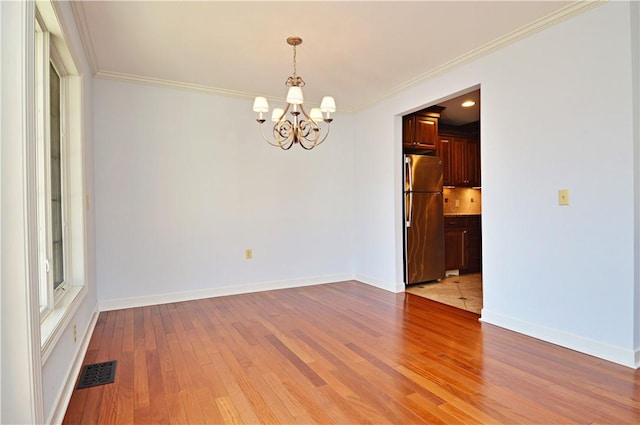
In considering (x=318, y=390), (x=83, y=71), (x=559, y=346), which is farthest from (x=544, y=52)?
(x=83, y=71)

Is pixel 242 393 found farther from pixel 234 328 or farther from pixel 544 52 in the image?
pixel 544 52

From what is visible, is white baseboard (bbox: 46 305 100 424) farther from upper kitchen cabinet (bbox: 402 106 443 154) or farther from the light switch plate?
upper kitchen cabinet (bbox: 402 106 443 154)

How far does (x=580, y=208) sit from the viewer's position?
2691mm

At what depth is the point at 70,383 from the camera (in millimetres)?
2186

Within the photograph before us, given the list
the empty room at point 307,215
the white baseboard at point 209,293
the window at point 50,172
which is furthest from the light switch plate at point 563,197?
the window at point 50,172

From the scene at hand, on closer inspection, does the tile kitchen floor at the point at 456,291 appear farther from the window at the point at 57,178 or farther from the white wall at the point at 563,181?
the window at the point at 57,178

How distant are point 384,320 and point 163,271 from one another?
251 centimetres

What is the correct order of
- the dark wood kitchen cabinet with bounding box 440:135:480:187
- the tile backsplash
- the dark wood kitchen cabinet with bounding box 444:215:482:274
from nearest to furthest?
the dark wood kitchen cabinet with bounding box 444:215:482:274 < the dark wood kitchen cabinet with bounding box 440:135:480:187 < the tile backsplash

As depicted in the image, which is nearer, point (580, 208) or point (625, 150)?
point (625, 150)

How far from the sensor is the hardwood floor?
1924 millimetres

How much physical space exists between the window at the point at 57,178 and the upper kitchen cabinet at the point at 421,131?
3.60 metres

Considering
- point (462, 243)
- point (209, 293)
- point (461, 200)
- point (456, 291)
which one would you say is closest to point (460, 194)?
point (461, 200)

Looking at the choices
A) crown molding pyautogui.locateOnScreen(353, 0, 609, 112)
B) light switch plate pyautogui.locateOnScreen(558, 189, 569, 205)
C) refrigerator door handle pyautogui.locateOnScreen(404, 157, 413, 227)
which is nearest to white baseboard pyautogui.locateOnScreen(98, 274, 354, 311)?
refrigerator door handle pyautogui.locateOnScreen(404, 157, 413, 227)

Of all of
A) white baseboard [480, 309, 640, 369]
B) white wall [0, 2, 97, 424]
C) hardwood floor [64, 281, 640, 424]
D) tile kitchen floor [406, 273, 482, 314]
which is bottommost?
tile kitchen floor [406, 273, 482, 314]
